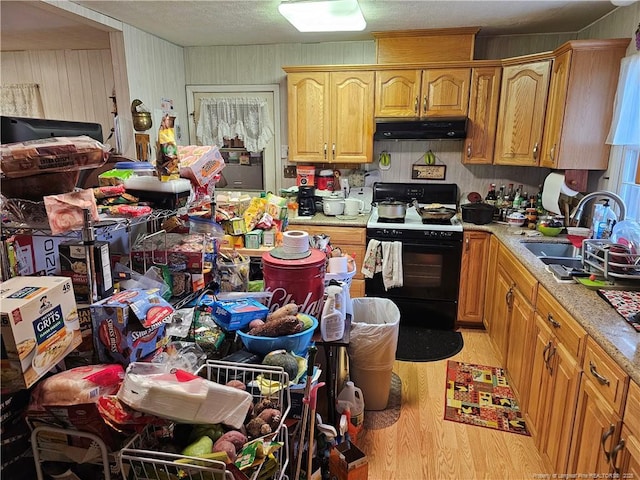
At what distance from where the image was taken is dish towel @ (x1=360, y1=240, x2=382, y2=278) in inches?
136

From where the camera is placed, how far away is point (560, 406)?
181cm

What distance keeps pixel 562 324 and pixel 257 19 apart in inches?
108

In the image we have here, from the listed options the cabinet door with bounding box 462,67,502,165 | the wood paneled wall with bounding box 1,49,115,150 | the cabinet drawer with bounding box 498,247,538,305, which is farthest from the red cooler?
the wood paneled wall with bounding box 1,49,115,150

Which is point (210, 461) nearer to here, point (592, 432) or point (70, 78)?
point (592, 432)

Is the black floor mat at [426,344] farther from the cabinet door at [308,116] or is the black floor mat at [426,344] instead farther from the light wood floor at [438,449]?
the cabinet door at [308,116]

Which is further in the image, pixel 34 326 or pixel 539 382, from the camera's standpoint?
pixel 539 382

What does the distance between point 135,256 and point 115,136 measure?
2.31 m

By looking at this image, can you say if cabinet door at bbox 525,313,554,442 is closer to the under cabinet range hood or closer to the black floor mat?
the black floor mat

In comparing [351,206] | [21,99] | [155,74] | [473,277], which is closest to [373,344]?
[473,277]

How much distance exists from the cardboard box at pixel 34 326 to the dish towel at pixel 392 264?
2635mm

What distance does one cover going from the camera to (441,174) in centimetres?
390

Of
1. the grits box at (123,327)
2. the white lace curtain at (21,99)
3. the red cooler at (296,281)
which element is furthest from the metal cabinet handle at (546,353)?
the white lace curtain at (21,99)

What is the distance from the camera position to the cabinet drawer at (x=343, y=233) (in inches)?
139

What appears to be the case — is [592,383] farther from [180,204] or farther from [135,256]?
[135,256]
